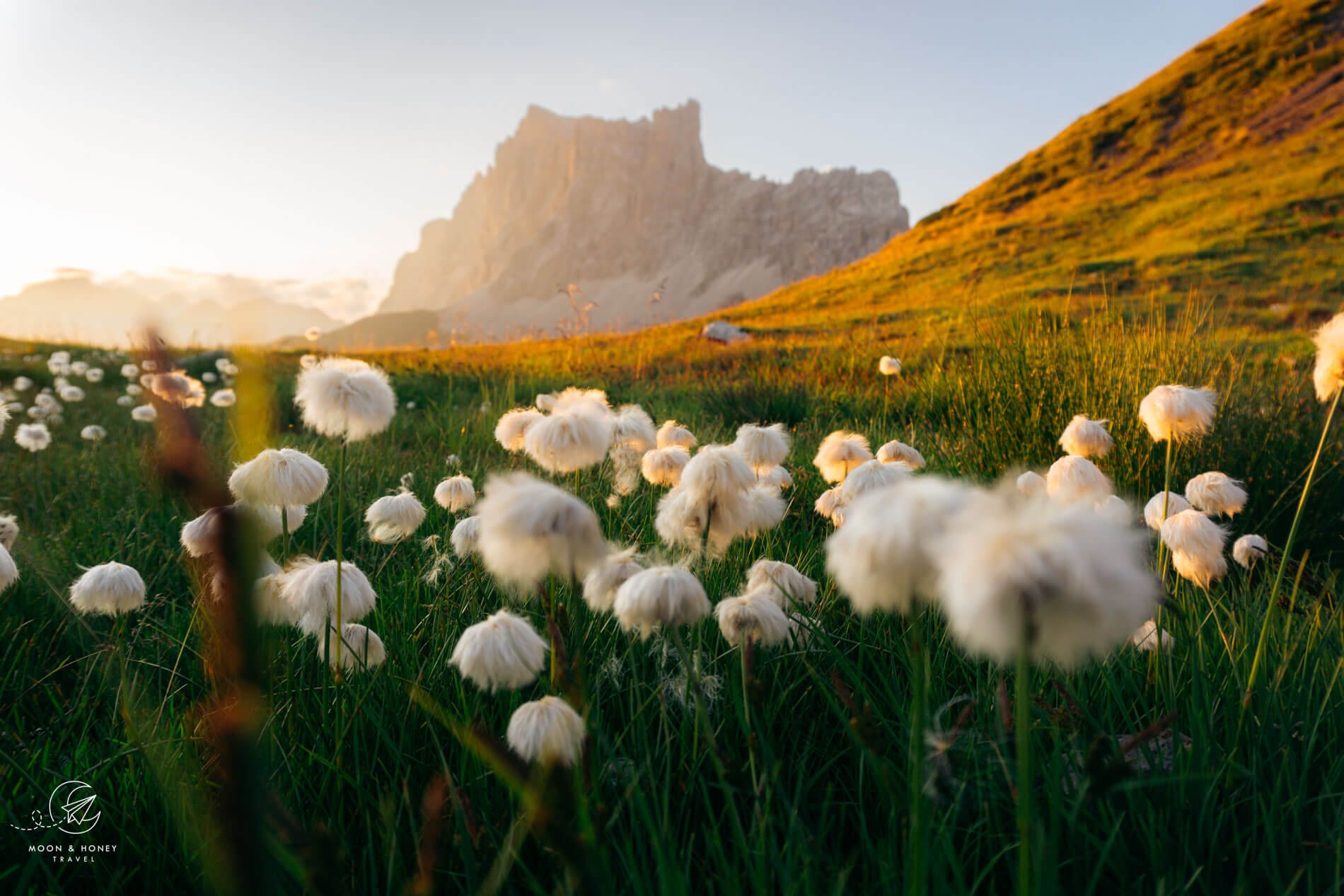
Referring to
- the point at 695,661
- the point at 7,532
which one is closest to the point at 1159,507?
the point at 695,661

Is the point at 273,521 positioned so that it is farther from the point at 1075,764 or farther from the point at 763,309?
the point at 763,309

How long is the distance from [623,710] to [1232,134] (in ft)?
125

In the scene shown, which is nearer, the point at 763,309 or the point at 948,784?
the point at 948,784

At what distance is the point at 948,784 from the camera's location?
137cm

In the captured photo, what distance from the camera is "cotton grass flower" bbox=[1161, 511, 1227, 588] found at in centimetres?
215

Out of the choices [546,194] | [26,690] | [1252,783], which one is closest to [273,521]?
[26,690]

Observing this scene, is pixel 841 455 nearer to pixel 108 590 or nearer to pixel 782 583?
pixel 782 583

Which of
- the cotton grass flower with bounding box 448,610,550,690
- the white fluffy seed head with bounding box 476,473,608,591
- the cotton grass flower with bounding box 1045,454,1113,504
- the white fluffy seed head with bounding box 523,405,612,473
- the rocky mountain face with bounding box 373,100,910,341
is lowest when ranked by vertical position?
the cotton grass flower with bounding box 1045,454,1113,504

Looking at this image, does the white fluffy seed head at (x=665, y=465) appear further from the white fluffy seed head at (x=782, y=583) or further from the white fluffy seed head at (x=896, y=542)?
the white fluffy seed head at (x=896, y=542)

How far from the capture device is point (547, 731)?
1.12 m

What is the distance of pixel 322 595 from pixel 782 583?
1.26 m

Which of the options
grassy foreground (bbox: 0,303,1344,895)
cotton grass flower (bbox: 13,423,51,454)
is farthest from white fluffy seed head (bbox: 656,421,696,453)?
cotton grass flower (bbox: 13,423,51,454)

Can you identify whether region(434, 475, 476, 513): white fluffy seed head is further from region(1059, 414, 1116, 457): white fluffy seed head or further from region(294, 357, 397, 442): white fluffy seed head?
region(1059, 414, 1116, 457): white fluffy seed head

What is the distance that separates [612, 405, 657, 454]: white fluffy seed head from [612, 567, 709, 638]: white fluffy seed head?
1.30 m
